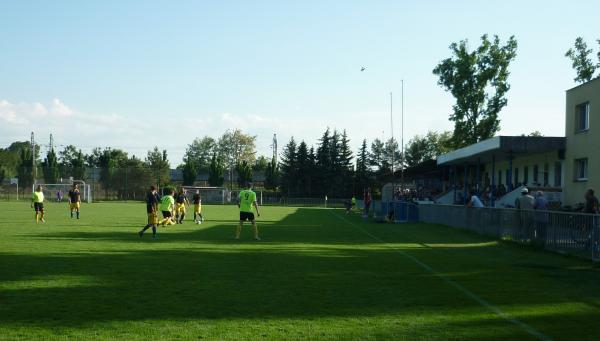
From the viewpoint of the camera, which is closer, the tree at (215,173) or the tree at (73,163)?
the tree at (73,163)

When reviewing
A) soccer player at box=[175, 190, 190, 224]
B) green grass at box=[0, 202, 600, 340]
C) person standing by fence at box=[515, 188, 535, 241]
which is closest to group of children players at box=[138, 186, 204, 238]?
soccer player at box=[175, 190, 190, 224]

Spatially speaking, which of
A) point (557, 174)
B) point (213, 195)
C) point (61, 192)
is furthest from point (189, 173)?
point (557, 174)

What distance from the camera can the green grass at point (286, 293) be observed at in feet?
24.5

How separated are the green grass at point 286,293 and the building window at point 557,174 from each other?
20792mm

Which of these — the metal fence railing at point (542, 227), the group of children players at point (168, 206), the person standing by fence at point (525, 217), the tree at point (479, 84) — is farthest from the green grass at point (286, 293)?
the tree at point (479, 84)

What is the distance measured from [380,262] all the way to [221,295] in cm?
585

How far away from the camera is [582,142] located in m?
32.0

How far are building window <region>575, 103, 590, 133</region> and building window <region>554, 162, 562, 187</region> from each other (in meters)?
4.25

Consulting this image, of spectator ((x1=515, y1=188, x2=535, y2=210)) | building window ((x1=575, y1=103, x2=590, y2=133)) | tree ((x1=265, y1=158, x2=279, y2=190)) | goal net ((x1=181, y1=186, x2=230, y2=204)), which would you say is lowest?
goal net ((x1=181, y1=186, x2=230, y2=204))

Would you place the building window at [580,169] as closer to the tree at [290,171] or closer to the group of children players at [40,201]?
the group of children players at [40,201]

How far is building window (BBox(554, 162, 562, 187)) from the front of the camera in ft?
120

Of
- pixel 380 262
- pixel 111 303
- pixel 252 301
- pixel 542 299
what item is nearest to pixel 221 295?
pixel 252 301

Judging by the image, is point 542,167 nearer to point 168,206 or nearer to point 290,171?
point 168,206

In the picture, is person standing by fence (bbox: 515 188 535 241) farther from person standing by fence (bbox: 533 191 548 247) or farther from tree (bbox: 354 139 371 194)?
tree (bbox: 354 139 371 194)
